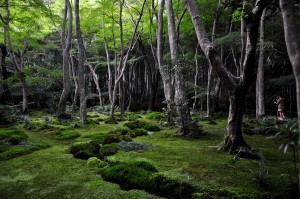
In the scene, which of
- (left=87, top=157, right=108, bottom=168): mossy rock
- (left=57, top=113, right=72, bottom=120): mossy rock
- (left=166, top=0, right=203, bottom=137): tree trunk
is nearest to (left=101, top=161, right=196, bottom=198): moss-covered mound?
(left=87, top=157, right=108, bottom=168): mossy rock

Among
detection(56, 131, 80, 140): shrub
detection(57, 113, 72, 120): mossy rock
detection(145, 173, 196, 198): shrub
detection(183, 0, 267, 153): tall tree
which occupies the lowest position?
detection(145, 173, 196, 198): shrub

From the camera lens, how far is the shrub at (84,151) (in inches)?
245

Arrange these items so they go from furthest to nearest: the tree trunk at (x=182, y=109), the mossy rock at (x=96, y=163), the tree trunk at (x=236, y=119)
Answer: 1. the tree trunk at (x=182, y=109)
2. the tree trunk at (x=236, y=119)
3. the mossy rock at (x=96, y=163)

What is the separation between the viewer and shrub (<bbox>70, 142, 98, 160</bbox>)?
621 centimetres

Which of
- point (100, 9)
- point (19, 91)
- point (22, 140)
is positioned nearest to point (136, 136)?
point (22, 140)

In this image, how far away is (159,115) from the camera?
605 inches

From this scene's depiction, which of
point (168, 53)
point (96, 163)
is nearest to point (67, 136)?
point (96, 163)

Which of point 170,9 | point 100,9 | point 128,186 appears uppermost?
point 100,9

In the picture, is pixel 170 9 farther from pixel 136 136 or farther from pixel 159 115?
pixel 159 115

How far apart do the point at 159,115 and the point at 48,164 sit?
10138mm

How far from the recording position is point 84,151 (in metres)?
6.32

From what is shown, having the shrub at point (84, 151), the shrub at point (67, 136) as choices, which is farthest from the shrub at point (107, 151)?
the shrub at point (67, 136)

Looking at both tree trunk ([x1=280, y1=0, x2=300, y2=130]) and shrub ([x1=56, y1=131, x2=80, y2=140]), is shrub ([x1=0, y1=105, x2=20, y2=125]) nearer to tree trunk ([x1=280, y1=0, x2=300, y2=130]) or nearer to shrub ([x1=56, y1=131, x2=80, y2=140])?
shrub ([x1=56, y1=131, x2=80, y2=140])

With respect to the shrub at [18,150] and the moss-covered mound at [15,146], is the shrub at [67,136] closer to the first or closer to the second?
the moss-covered mound at [15,146]
